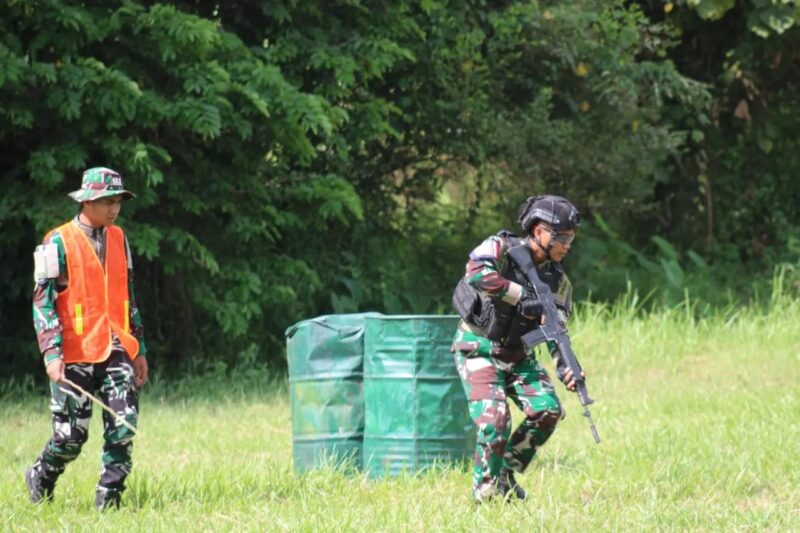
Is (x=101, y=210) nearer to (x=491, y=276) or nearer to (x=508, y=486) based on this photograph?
(x=491, y=276)

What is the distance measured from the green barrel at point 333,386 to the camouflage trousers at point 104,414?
1.44 m

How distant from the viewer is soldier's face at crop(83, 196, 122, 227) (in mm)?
7461

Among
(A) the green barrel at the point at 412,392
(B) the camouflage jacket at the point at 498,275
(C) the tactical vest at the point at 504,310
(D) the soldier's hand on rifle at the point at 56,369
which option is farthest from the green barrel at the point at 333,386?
(D) the soldier's hand on rifle at the point at 56,369

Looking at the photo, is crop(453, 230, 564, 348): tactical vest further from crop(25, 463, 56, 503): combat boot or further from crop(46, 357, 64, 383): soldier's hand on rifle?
crop(25, 463, 56, 503): combat boot

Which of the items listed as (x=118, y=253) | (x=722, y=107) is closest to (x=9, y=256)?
(x=118, y=253)

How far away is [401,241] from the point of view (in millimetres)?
17000

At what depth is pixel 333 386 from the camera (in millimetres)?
8609

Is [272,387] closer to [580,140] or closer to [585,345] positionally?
[585,345]

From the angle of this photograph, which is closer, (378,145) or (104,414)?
(104,414)

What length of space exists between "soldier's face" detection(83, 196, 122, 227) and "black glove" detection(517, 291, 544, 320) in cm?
220

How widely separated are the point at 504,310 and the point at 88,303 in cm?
219

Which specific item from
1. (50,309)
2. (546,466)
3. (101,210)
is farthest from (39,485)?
(546,466)

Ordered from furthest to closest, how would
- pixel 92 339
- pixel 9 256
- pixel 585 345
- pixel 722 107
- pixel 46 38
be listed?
pixel 722 107, pixel 585 345, pixel 9 256, pixel 46 38, pixel 92 339

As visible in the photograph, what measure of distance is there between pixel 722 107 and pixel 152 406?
9840 mm
